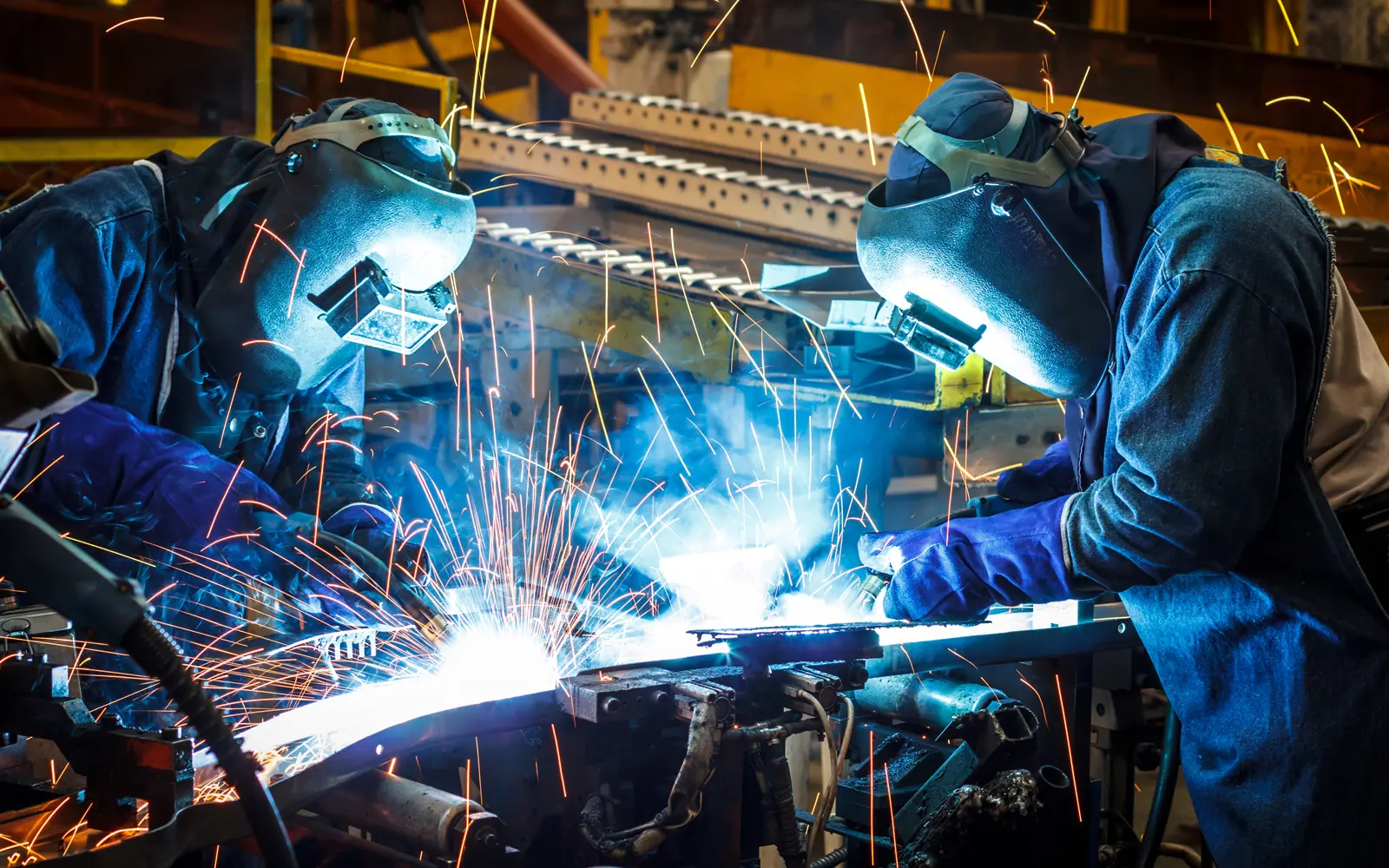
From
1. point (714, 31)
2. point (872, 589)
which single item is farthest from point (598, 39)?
point (872, 589)

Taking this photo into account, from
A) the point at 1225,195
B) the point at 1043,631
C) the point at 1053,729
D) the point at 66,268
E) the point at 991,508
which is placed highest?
the point at 66,268

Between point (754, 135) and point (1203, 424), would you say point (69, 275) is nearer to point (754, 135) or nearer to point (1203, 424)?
point (1203, 424)

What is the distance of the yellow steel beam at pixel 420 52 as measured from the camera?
7957 millimetres

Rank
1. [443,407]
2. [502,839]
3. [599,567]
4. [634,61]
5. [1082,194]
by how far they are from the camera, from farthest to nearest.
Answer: [634,61] < [443,407] < [599,567] < [1082,194] < [502,839]

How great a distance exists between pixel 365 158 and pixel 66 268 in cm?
64

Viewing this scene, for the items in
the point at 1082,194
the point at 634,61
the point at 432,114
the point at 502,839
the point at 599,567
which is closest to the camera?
the point at 502,839

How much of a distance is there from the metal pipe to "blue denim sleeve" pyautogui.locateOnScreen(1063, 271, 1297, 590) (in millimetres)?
646

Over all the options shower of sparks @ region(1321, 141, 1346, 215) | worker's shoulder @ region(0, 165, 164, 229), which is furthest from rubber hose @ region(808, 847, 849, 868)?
shower of sparks @ region(1321, 141, 1346, 215)

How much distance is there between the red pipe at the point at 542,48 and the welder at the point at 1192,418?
4176 mm

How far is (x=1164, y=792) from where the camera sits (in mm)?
2678

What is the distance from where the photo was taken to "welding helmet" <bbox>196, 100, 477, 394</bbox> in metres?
2.50

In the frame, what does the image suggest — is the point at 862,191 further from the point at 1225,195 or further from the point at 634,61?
the point at 1225,195

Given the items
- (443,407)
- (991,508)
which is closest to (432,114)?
(443,407)

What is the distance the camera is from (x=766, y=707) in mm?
2131
